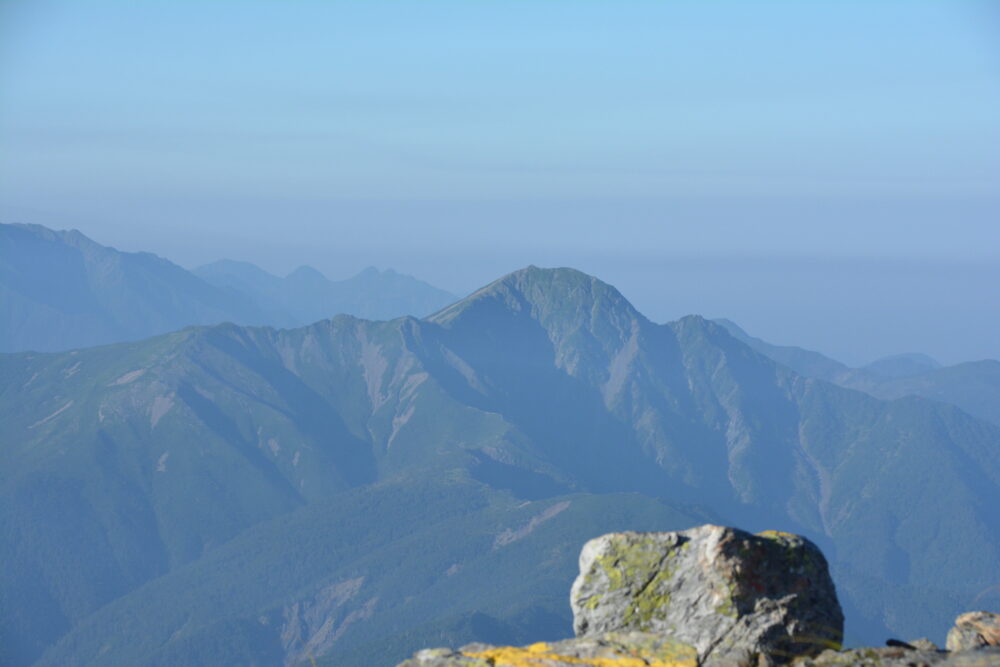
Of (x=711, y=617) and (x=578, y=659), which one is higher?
(x=711, y=617)

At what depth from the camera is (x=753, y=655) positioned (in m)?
21.9

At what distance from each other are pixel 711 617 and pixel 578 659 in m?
3.28

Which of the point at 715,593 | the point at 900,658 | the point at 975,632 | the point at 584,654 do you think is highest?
the point at 715,593

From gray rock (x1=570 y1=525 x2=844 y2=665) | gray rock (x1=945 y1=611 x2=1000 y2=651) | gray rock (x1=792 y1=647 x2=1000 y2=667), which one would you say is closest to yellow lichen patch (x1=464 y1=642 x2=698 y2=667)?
gray rock (x1=570 y1=525 x2=844 y2=665)

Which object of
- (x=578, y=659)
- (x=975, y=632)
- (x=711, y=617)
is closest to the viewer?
(x=578, y=659)

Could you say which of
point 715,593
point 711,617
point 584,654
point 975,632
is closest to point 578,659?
point 584,654

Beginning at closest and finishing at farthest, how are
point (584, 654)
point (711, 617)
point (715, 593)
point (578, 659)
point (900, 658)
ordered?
1. point (900, 658)
2. point (578, 659)
3. point (584, 654)
4. point (711, 617)
5. point (715, 593)

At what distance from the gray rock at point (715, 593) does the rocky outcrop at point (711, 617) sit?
0.03m

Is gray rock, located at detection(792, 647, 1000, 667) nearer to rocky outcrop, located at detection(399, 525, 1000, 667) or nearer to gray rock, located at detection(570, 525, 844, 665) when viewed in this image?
rocky outcrop, located at detection(399, 525, 1000, 667)

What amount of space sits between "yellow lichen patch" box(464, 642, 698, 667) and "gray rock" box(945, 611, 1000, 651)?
6340 mm

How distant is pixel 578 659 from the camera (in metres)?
22.2

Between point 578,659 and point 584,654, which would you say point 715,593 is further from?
point 578,659

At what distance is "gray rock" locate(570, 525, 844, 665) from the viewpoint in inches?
882

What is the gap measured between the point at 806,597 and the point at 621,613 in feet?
14.5
